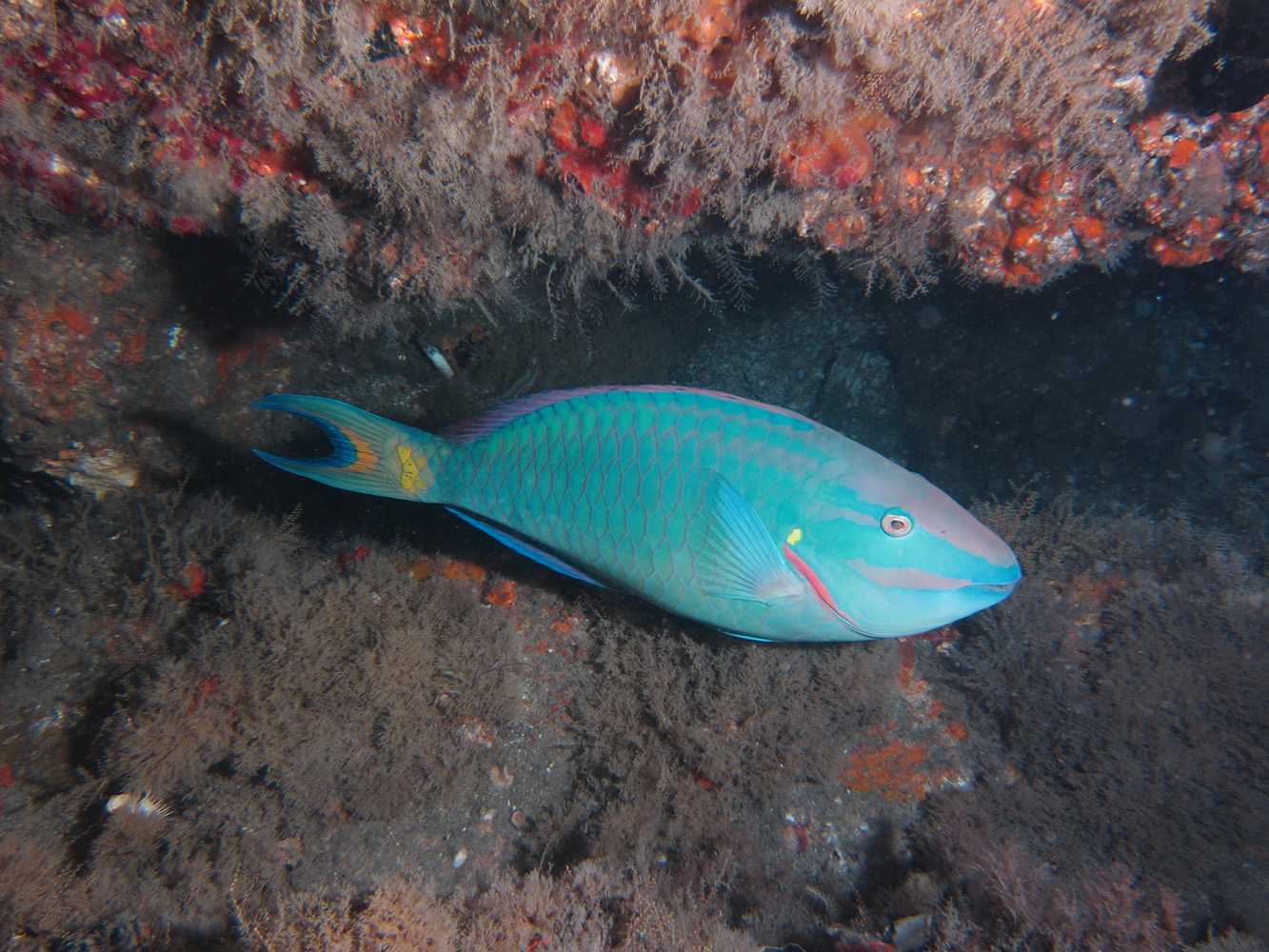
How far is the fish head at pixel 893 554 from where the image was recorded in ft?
6.34

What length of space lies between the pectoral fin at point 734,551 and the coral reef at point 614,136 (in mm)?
1547

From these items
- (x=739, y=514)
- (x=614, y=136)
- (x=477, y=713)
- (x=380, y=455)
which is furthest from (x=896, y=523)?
(x=477, y=713)

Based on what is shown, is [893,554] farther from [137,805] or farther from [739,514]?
[137,805]

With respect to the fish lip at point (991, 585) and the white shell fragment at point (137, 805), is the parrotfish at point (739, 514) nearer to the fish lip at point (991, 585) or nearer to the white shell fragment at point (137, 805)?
the fish lip at point (991, 585)

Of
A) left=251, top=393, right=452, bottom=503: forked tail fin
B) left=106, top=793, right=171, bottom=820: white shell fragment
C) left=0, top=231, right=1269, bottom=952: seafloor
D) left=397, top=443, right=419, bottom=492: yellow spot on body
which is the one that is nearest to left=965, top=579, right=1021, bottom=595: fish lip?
left=0, top=231, right=1269, bottom=952: seafloor

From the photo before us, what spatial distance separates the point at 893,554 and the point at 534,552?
1.61m

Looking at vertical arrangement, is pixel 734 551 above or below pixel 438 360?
below

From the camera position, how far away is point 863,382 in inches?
195

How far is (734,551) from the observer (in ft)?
6.78

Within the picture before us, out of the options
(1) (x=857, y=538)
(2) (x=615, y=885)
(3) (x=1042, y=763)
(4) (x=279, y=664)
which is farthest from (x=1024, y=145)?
(4) (x=279, y=664)

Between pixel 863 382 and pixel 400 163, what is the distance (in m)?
4.32

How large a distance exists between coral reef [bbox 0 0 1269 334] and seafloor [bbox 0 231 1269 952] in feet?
2.06

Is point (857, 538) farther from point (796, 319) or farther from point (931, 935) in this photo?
point (796, 319)

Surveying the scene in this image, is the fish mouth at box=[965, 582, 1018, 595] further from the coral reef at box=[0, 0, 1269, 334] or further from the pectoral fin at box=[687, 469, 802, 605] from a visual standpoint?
the coral reef at box=[0, 0, 1269, 334]
